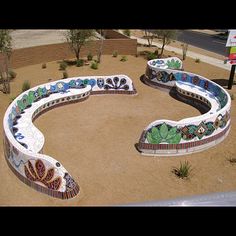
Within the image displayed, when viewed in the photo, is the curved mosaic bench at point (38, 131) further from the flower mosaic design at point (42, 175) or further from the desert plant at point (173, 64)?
the desert plant at point (173, 64)

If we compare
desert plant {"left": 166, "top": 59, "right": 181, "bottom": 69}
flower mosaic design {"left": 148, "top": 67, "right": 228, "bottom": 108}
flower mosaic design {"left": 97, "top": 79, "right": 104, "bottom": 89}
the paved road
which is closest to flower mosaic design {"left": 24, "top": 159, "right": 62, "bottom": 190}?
flower mosaic design {"left": 97, "top": 79, "right": 104, "bottom": 89}

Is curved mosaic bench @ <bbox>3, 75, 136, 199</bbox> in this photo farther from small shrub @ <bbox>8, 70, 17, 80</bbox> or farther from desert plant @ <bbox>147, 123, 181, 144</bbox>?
small shrub @ <bbox>8, 70, 17, 80</bbox>

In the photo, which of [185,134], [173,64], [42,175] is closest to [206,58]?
[173,64]

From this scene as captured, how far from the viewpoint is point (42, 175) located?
11133mm

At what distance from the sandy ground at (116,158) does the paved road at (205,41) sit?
18671 millimetres

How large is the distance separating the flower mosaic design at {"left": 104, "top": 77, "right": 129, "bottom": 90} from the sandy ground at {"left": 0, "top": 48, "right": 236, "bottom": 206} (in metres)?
0.73

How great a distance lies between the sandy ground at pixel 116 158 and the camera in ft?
36.8

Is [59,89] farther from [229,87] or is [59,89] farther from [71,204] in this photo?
[229,87]

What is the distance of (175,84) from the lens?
2122cm

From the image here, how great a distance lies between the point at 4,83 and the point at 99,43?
12.3 meters

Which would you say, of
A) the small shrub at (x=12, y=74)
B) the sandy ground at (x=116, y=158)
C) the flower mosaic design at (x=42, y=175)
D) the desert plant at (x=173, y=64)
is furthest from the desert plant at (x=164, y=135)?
the small shrub at (x=12, y=74)

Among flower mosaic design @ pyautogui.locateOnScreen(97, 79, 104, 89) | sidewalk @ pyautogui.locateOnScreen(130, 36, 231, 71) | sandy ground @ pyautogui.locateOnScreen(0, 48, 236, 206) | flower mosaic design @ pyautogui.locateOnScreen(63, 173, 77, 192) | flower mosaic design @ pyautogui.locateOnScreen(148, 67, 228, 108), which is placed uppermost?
flower mosaic design @ pyautogui.locateOnScreen(148, 67, 228, 108)

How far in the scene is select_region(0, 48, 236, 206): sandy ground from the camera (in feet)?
36.8

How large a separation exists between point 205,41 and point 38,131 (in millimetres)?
32786
